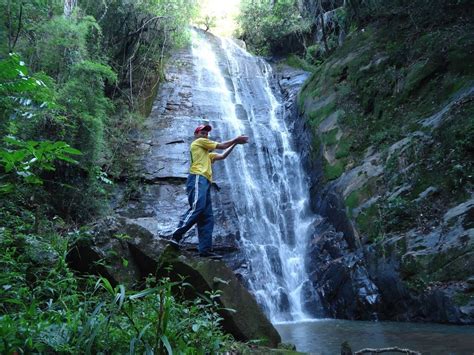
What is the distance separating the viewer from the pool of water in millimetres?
4277

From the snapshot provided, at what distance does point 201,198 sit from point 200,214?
20 centimetres

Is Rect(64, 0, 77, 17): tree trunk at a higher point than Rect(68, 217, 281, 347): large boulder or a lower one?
higher

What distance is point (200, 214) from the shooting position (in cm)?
500

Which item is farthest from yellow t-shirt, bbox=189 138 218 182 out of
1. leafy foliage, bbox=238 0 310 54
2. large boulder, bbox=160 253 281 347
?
leafy foliage, bbox=238 0 310 54

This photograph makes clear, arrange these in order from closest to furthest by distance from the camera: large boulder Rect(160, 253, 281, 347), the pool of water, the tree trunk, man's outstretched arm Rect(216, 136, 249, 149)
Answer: large boulder Rect(160, 253, 281, 347) → the pool of water → man's outstretched arm Rect(216, 136, 249, 149) → the tree trunk

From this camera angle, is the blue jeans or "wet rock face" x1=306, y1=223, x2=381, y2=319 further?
"wet rock face" x1=306, y1=223, x2=381, y2=319

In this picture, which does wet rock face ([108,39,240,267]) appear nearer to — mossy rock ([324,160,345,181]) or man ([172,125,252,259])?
mossy rock ([324,160,345,181])

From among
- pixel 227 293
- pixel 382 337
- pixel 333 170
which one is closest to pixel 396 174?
pixel 333 170

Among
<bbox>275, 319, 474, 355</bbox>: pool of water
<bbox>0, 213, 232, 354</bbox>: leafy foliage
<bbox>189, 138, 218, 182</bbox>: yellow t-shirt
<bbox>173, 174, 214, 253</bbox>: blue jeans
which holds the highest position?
<bbox>189, 138, 218, 182</bbox>: yellow t-shirt

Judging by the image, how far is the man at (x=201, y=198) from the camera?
4922mm

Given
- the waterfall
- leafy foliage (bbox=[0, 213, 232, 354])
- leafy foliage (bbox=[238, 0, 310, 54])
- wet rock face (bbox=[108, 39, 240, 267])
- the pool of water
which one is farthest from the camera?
leafy foliage (bbox=[238, 0, 310, 54])

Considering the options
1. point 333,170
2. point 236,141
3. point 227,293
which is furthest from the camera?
point 333,170

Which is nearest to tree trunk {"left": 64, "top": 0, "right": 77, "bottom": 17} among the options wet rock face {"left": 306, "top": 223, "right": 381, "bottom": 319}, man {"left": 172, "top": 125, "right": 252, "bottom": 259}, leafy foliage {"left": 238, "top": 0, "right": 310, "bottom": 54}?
man {"left": 172, "top": 125, "right": 252, "bottom": 259}

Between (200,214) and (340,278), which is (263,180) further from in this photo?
(200,214)
